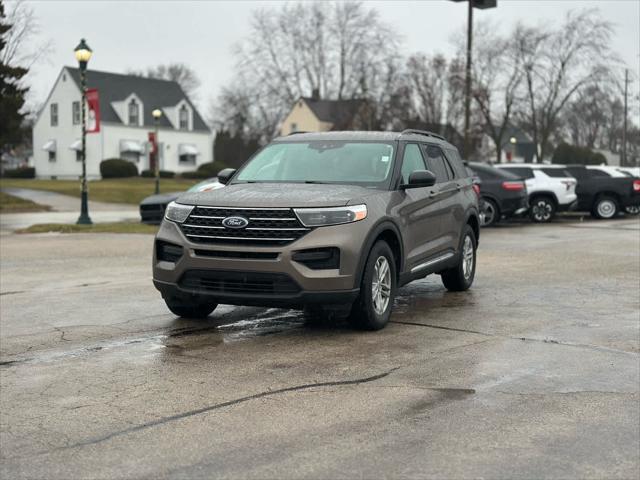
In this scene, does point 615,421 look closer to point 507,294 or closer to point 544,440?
point 544,440

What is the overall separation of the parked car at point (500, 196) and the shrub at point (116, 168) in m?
41.0

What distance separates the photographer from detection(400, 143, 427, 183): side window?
27.8ft

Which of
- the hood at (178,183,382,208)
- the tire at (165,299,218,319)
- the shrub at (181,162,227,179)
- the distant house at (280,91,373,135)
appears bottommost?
the tire at (165,299,218,319)

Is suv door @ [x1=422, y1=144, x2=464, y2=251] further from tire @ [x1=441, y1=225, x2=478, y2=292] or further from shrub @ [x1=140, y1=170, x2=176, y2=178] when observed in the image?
shrub @ [x1=140, y1=170, x2=176, y2=178]

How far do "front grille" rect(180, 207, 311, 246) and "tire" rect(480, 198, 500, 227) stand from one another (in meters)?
15.7

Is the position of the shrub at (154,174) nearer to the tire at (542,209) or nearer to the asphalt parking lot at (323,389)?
the tire at (542,209)

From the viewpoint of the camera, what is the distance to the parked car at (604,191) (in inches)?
1018

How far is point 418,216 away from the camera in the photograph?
8.52 m

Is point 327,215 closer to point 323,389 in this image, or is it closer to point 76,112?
point 323,389

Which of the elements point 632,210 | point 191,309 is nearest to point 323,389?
point 191,309

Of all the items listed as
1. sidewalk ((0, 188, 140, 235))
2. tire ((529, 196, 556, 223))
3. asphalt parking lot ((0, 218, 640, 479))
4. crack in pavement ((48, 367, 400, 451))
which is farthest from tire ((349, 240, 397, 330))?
tire ((529, 196, 556, 223))

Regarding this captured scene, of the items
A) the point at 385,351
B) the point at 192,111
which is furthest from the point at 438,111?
the point at 385,351

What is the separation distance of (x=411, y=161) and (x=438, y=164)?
93cm

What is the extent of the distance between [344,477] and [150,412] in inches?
62.3
